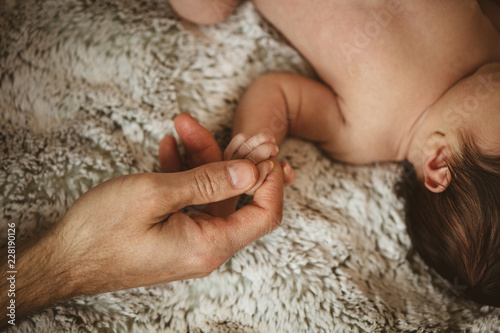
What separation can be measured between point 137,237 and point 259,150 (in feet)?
0.96

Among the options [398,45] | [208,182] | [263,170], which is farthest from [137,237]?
[398,45]

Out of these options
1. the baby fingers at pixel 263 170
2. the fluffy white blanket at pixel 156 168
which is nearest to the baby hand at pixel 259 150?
the baby fingers at pixel 263 170

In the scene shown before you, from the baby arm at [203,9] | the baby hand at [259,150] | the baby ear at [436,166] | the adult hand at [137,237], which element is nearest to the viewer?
the adult hand at [137,237]

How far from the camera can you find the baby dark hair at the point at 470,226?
0.77 metres

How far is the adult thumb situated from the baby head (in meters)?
Answer: 0.50

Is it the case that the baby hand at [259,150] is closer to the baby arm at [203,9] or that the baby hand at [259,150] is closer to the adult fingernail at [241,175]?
the adult fingernail at [241,175]

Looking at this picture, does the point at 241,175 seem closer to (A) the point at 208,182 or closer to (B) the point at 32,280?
(A) the point at 208,182

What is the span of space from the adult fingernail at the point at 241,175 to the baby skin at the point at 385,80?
0.21m

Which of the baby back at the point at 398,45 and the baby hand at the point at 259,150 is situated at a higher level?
the baby back at the point at 398,45

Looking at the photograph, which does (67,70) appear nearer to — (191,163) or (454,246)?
(191,163)

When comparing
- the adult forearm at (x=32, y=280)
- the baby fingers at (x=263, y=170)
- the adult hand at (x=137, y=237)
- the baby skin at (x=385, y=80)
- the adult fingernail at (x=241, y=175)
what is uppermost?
the baby skin at (x=385, y=80)

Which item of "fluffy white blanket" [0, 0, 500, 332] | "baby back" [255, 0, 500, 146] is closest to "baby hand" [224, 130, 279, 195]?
"fluffy white blanket" [0, 0, 500, 332]

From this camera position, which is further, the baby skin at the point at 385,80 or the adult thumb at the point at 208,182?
the baby skin at the point at 385,80

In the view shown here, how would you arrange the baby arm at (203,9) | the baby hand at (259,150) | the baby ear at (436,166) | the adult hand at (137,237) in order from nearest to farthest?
the adult hand at (137,237) < the baby hand at (259,150) < the baby ear at (436,166) < the baby arm at (203,9)
